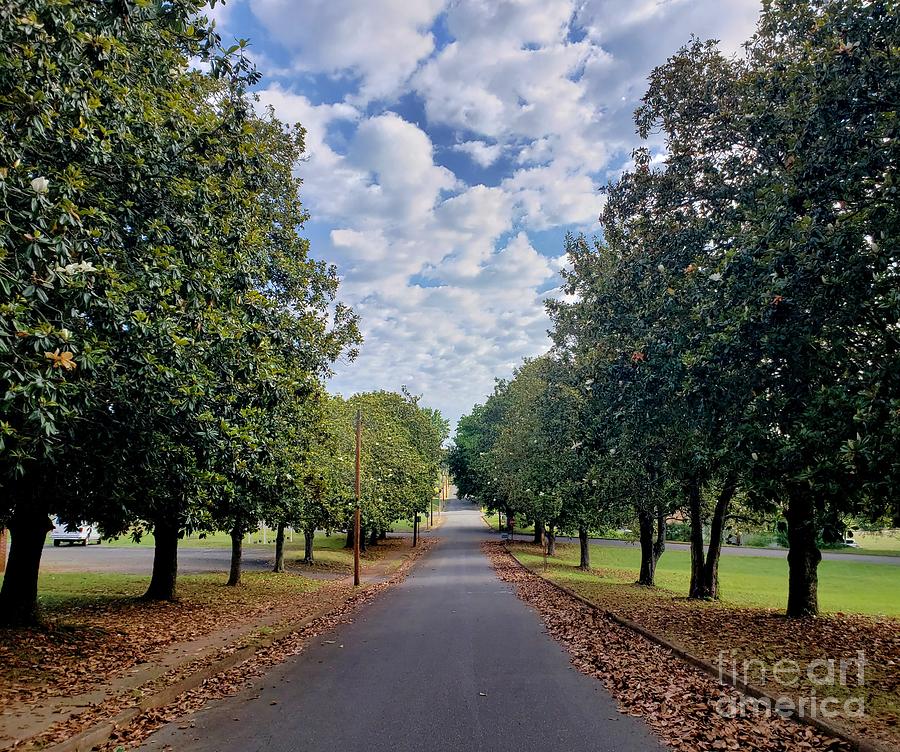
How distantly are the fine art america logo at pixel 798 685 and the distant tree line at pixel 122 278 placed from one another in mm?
7420

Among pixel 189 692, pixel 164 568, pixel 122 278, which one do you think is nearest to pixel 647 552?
pixel 164 568

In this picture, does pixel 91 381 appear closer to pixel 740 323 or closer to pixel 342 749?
pixel 342 749

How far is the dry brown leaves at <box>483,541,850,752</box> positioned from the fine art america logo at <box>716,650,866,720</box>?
0.22m

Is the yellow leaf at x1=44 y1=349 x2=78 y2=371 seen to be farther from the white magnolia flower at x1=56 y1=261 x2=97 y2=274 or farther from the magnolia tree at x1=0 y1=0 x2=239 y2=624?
the white magnolia flower at x1=56 y1=261 x2=97 y2=274

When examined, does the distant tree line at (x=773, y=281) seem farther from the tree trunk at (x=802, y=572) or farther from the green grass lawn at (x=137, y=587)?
the green grass lawn at (x=137, y=587)

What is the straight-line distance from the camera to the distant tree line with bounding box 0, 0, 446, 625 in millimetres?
5672

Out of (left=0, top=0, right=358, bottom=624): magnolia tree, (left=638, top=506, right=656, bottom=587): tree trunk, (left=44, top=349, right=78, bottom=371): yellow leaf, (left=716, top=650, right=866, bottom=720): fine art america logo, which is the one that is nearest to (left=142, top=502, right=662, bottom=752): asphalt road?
(left=716, top=650, right=866, bottom=720): fine art america logo

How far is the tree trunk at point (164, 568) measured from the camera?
54.9 feet

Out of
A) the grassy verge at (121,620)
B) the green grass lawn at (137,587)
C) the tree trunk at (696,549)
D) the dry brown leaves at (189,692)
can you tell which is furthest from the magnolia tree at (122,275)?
the tree trunk at (696,549)

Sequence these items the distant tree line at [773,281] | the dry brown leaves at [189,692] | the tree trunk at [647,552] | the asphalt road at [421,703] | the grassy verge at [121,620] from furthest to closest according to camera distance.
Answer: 1. the tree trunk at [647,552]
2. the grassy verge at [121,620]
3. the distant tree line at [773,281]
4. the dry brown leaves at [189,692]
5. the asphalt road at [421,703]

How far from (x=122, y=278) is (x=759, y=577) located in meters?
34.1

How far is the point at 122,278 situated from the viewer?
741 cm

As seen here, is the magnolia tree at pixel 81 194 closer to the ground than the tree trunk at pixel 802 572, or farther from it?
farther from it

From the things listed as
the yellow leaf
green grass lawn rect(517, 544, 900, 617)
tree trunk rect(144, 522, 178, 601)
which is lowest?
green grass lawn rect(517, 544, 900, 617)
